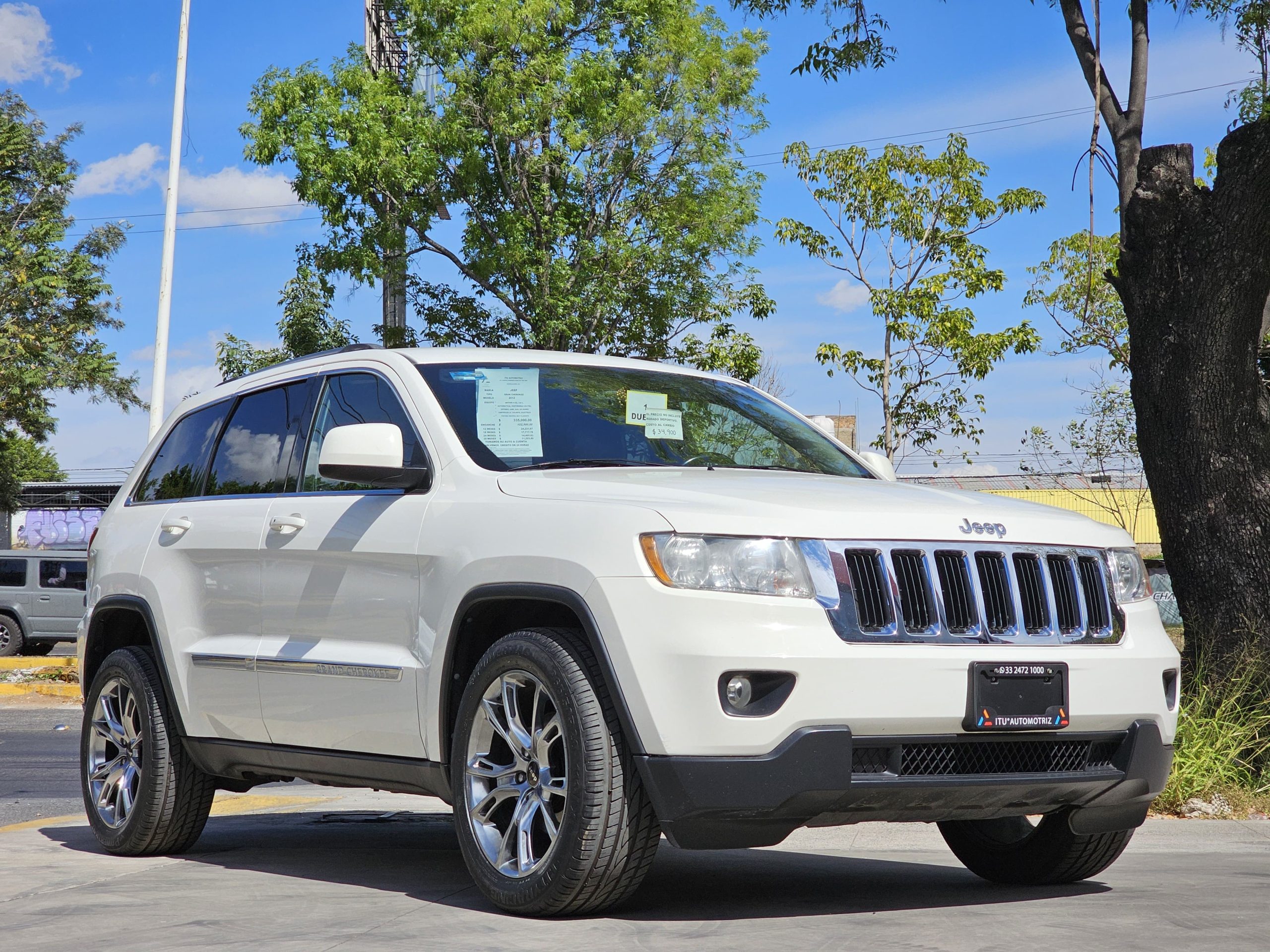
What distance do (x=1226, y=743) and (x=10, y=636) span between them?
21.6m

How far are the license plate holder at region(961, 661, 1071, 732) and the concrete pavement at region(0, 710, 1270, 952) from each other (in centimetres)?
57

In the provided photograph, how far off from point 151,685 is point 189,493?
830 mm

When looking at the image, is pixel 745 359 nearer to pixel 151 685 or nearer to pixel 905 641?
pixel 151 685

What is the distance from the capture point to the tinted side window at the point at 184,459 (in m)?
6.47

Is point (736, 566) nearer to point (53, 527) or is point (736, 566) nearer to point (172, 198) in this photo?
point (172, 198)

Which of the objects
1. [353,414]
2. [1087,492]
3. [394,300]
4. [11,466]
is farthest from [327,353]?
[1087,492]

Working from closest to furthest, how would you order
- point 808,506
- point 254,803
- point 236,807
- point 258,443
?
point 808,506 < point 258,443 < point 236,807 < point 254,803

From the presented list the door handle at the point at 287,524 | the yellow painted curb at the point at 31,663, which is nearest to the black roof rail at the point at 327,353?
the door handle at the point at 287,524

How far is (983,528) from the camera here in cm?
444

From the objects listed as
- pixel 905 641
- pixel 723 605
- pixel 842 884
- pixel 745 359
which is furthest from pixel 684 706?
pixel 745 359

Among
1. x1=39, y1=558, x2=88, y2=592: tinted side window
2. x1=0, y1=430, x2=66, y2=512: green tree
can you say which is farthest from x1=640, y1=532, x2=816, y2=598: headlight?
x1=0, y1=430, x2=66, y2=512: green tree

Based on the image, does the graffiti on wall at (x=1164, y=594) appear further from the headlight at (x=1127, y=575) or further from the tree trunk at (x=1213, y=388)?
the headlight at (x=1127, y=575)

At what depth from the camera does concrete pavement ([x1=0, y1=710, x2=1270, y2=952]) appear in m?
4.11

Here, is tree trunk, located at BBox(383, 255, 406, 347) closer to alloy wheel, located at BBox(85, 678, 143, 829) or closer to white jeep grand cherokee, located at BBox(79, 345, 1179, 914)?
alloy wheel, located at BBox(85, 678, 143, 829)
